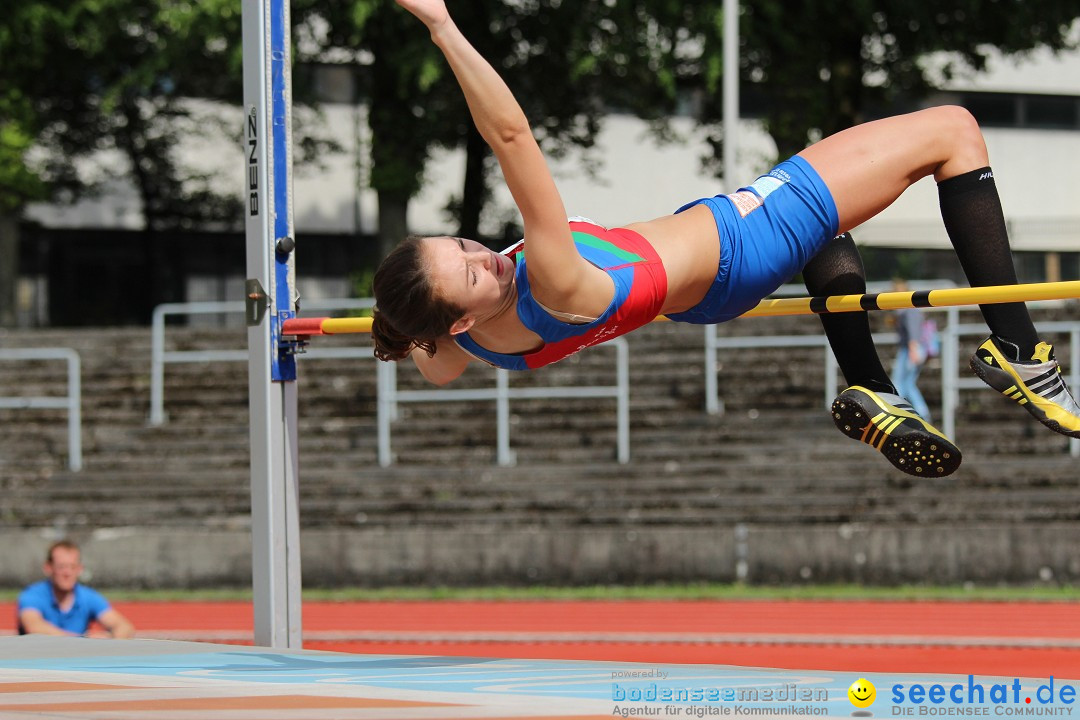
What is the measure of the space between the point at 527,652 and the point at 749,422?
4912 mm

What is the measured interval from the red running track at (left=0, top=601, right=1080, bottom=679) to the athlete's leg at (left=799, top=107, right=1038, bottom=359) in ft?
11.2

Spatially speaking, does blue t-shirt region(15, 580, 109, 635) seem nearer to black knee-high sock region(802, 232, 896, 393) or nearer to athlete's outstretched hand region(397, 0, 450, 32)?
black knee-high sock region(802, 232, 896, 393)

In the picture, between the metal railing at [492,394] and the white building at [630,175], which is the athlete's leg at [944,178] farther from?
the white building at [630,175]

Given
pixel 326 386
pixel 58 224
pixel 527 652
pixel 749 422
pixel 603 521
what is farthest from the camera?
pixel 58 224

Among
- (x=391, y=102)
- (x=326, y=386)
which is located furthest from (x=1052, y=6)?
(x=326, y=386)

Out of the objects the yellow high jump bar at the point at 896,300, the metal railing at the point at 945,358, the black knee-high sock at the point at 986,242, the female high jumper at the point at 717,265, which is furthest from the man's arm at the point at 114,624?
the metal railing at the point at 945,358

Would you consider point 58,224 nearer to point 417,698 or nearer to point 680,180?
point 680,180

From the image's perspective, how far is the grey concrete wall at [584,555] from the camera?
396 inches

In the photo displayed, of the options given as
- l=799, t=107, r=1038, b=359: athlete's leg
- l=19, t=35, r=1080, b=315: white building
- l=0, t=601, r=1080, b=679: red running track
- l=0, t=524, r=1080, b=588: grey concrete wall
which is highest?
l=19, t=35, r=1080, b=315: white building

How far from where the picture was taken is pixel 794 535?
33.7ft

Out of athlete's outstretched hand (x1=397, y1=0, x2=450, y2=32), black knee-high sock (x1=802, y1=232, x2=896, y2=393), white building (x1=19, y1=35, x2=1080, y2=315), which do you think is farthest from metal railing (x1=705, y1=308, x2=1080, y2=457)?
white building (x1=19, y1=35, x2=1080, y2=315)

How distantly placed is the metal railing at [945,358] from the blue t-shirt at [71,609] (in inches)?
243

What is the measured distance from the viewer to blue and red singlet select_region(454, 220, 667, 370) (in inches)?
133

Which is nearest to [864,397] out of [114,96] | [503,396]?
[503,396]
